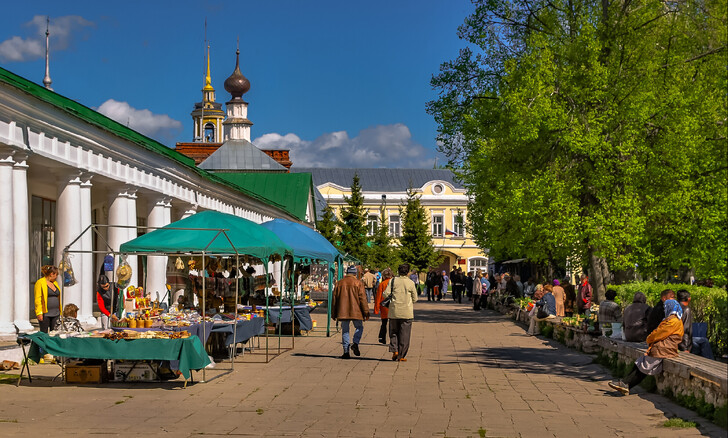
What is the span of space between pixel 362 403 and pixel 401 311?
18.7 ft

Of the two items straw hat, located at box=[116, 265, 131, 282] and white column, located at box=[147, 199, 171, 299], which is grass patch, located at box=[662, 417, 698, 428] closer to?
straw hat, located at box=[116, 265, 131, 282]

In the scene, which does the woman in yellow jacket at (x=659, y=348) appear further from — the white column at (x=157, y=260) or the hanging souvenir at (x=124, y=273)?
the white column at (x=157, y=260)

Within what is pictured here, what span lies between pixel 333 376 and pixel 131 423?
5149mm

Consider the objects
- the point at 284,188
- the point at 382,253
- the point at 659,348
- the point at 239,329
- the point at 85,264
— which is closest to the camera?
the point at 659,348

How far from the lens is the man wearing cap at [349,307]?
18078 millimetres

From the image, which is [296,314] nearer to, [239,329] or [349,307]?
[349,307]

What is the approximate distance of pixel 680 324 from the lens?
12.6 m

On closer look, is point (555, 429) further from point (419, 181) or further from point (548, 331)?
point (419, 181)

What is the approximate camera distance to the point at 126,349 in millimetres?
13258

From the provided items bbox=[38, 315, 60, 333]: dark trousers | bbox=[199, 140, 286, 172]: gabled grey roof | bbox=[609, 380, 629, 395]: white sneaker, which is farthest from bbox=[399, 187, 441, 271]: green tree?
bbox=[609, 380, 629, 395]: white sneaker

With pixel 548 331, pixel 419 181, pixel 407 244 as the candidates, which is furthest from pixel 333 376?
pixel 419 181

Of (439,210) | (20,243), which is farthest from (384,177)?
(20,243)

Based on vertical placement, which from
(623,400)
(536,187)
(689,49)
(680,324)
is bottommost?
(623,400)

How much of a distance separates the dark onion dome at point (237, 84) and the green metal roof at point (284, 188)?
34136 mm
